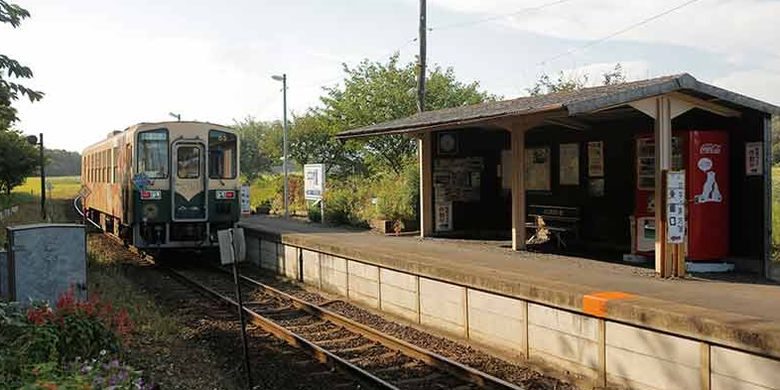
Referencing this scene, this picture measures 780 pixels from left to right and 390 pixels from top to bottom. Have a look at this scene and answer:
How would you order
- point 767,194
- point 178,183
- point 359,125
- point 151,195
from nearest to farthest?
point 767,194 < point 151,195 < point 178,183 < point 359,125

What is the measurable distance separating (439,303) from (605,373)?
121 inches

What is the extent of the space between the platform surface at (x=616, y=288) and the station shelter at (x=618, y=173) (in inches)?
34.3

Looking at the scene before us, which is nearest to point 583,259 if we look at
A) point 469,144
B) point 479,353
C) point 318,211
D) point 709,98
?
point 709,98

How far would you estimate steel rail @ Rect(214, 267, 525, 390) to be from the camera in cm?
723

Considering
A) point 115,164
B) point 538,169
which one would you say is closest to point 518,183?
point 538,169

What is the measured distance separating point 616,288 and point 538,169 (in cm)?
623

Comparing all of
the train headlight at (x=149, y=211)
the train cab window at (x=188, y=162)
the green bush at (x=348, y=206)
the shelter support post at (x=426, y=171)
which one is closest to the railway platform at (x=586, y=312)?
the shelter support post at (x=426, y=171)

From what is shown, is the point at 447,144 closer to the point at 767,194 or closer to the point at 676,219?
the point at 676,219

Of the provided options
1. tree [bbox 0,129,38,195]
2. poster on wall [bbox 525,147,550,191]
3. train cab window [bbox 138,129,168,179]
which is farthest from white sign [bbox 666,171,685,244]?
tree [bbox 0,129,38,195]

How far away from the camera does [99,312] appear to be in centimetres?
832

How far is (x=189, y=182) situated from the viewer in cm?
1703

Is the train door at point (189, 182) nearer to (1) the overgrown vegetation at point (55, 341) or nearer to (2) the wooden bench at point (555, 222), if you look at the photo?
(2) the wooden bench at point (555, 222)

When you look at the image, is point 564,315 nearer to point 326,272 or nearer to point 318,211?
point 326,272

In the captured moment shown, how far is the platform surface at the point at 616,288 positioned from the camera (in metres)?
5.89
